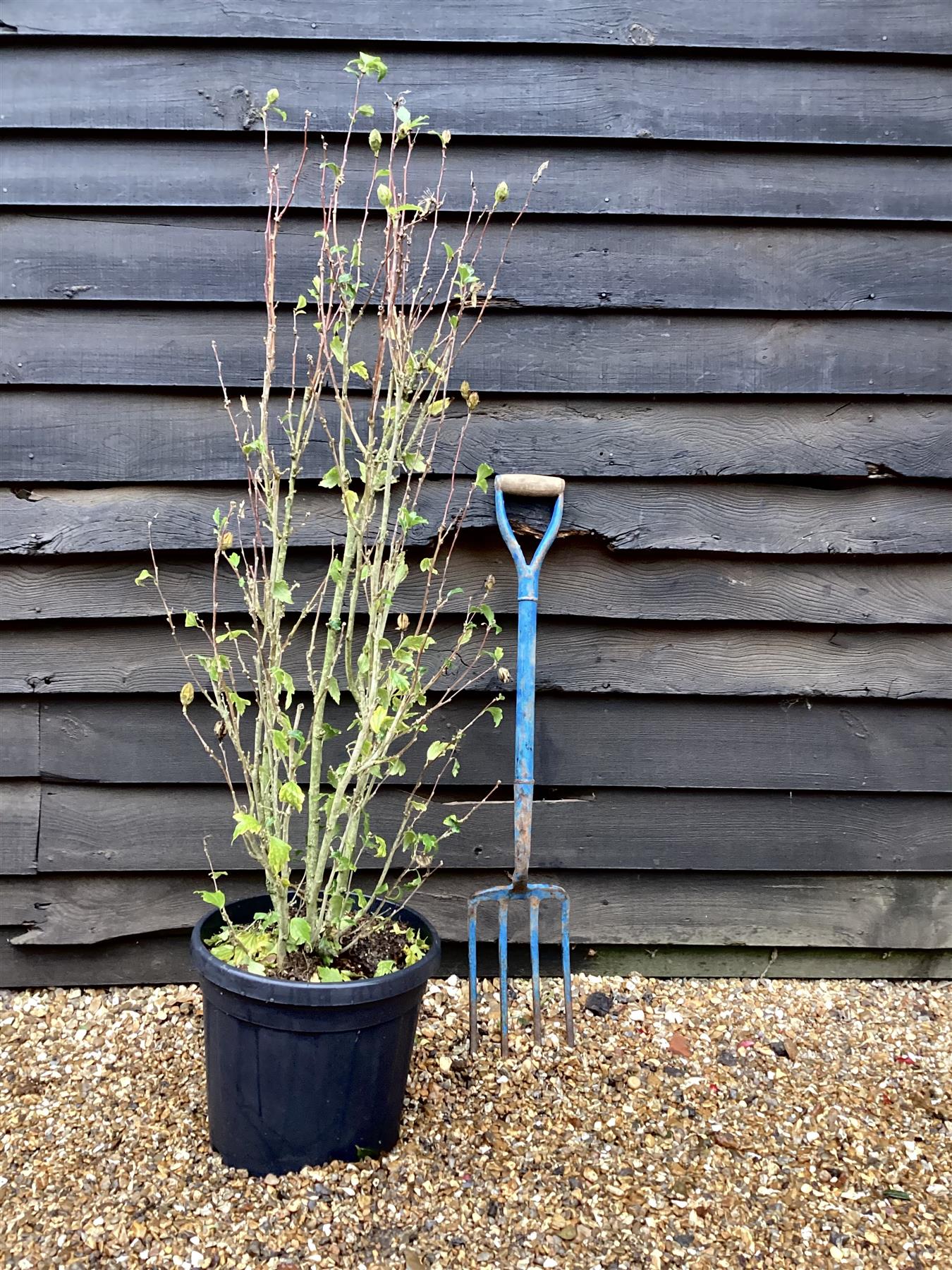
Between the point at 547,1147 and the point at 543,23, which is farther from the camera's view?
the point at 543,23

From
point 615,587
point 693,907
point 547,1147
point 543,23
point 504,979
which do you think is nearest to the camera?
point 547,1147

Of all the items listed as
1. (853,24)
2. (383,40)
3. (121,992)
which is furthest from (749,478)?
(121,992)

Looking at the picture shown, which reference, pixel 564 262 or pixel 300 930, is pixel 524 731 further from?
pixel 564 262

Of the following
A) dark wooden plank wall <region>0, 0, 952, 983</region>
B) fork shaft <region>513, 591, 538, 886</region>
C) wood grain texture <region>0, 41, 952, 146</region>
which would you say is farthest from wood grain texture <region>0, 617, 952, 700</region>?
wood grain texture <region>0, 41, 952, 146</region>

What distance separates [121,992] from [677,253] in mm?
2339

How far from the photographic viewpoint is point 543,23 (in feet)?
7.04

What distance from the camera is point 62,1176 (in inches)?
64.3

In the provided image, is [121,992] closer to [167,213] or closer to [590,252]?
[167,213]

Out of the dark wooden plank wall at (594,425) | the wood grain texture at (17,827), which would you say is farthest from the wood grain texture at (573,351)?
the wood grain texture at (17,827)

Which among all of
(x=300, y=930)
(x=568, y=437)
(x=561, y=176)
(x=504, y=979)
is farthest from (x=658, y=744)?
(x=561, y=176)

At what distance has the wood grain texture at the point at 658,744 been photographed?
7.27ft

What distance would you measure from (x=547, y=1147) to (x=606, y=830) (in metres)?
0.78

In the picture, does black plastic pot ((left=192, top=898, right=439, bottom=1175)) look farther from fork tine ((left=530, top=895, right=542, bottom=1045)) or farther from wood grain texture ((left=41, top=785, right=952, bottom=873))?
wood grain texture ((left=41, top=785, right=952, bottom=873))

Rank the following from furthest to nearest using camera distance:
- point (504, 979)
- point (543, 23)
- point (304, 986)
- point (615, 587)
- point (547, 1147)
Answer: point (615, 587) < point (543, 23) < point (504, 979) < point (547, 1147) < point (304, 986)
